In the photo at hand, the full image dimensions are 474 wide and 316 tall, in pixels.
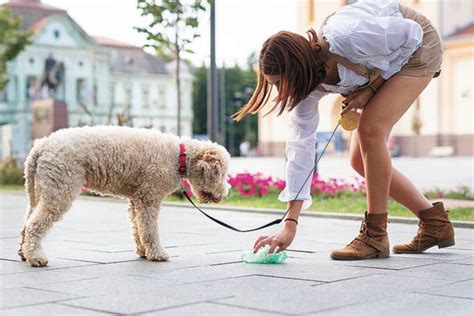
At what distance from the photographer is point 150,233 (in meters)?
5.55

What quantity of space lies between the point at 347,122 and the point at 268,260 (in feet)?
3.61

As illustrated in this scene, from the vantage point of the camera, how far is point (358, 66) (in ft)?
16.9

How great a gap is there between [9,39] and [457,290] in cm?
2872

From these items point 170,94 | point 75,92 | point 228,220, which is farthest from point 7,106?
point 228,220

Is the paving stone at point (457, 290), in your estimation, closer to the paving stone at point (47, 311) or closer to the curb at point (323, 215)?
the paving stone at point (47, 311)

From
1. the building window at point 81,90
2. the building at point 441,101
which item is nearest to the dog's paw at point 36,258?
the building at point 441,101

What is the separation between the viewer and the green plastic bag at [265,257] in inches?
207

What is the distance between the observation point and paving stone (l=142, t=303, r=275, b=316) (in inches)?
142

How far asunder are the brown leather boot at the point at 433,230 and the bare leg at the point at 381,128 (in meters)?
0.54

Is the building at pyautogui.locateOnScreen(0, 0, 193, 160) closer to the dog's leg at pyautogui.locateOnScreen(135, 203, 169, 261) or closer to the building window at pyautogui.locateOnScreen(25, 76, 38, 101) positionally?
the building window at pyautogui.locateOnScreen(25, 76, 38, 101)

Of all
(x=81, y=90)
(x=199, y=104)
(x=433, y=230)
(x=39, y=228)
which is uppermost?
(x=81, y=90)

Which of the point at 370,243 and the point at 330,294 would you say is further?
the point at 370,243

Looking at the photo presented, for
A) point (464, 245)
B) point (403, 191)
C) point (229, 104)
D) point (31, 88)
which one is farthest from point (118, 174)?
point (229, 104)

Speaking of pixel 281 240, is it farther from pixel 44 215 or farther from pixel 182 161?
pixel 44 215
